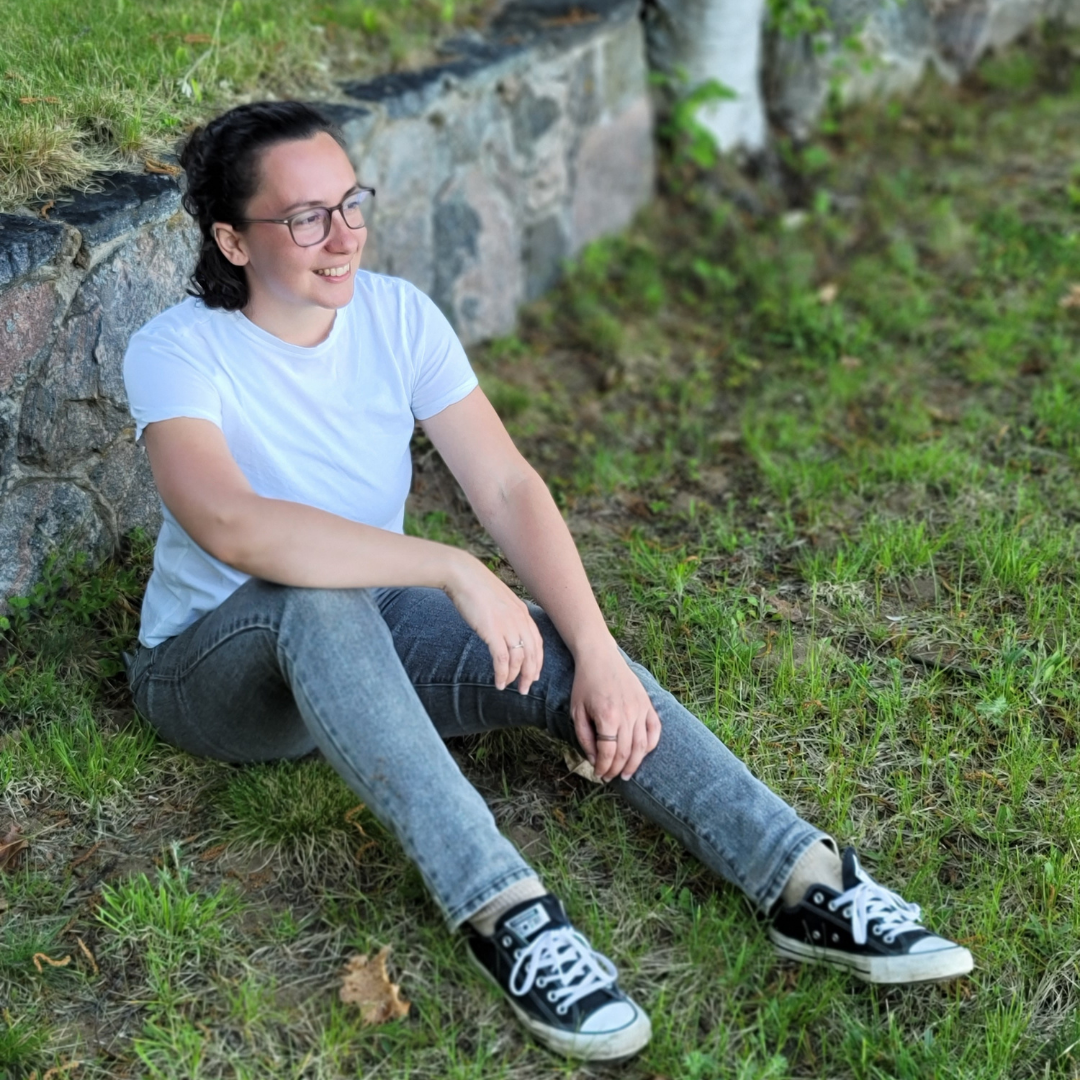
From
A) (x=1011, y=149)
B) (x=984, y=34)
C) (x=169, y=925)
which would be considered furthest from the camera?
(x=984, y=34)

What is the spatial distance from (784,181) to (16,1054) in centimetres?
461

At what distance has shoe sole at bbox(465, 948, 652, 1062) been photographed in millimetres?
2023

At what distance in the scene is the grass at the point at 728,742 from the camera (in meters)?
2.15

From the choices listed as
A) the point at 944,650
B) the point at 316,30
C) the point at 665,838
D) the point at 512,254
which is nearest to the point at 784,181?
the point at 512,254

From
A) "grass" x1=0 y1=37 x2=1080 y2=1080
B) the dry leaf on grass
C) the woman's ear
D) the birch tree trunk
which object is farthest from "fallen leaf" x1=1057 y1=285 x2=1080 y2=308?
the dry leaf on grass

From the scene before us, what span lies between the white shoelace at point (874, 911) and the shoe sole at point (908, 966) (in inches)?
1.4

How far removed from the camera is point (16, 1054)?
2068mm

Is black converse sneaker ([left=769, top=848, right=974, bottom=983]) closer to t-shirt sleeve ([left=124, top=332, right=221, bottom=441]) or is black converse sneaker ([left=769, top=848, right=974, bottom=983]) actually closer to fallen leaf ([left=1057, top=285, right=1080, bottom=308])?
t-shirt sleeve ([left=124, top=332, right=221, bottom=441])

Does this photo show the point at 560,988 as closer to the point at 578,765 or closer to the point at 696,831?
the point at 696,831

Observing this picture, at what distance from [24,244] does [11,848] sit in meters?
1.25

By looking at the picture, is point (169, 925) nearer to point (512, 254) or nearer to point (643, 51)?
point (512, 254)

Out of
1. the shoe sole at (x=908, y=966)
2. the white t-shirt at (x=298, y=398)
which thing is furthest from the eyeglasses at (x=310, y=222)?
the shoe sole at (x=908, y=966)

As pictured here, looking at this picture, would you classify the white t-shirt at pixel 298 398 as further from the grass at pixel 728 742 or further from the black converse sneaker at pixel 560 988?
the black converse sneaker at pixel 560 988

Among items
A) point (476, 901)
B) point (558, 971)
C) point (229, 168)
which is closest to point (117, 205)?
point (229, 168)
